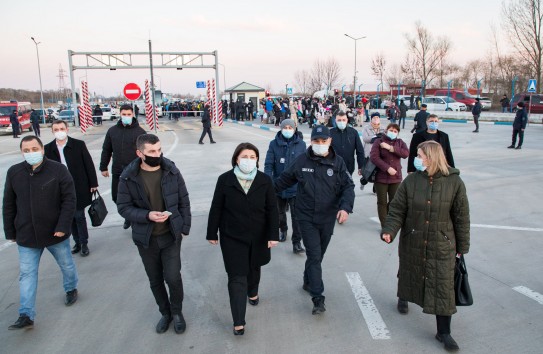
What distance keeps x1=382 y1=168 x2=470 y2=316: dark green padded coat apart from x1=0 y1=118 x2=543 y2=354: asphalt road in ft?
1.43

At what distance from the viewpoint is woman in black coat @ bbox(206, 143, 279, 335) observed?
11.8 ft

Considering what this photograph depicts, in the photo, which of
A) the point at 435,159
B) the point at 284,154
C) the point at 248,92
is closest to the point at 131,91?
the point at 284,154

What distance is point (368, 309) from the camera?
4.14 meters

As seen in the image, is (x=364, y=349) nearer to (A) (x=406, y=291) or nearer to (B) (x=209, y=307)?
(A) (x=406, y=291)

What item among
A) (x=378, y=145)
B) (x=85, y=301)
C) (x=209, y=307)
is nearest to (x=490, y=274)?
(x=378, y=145)

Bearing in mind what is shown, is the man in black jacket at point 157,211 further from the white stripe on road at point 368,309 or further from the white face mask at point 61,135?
the white face mask at point 61,135

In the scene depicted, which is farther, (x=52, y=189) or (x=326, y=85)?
(x=326, y=85)

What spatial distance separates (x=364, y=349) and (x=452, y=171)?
1.63 m

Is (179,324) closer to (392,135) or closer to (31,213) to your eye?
(31,213)

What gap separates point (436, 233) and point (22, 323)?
12.2 feet

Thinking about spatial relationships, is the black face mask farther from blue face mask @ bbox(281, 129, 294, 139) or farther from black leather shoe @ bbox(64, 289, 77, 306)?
blue face mask @ bbox(281, 129, 294, 139)

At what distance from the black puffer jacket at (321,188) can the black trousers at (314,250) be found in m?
0.07

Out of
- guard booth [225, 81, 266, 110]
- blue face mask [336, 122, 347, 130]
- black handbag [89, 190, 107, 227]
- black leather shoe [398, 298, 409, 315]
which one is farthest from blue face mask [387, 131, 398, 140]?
guard booth [225, 81, 266, 110]

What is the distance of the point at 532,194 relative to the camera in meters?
8.49
